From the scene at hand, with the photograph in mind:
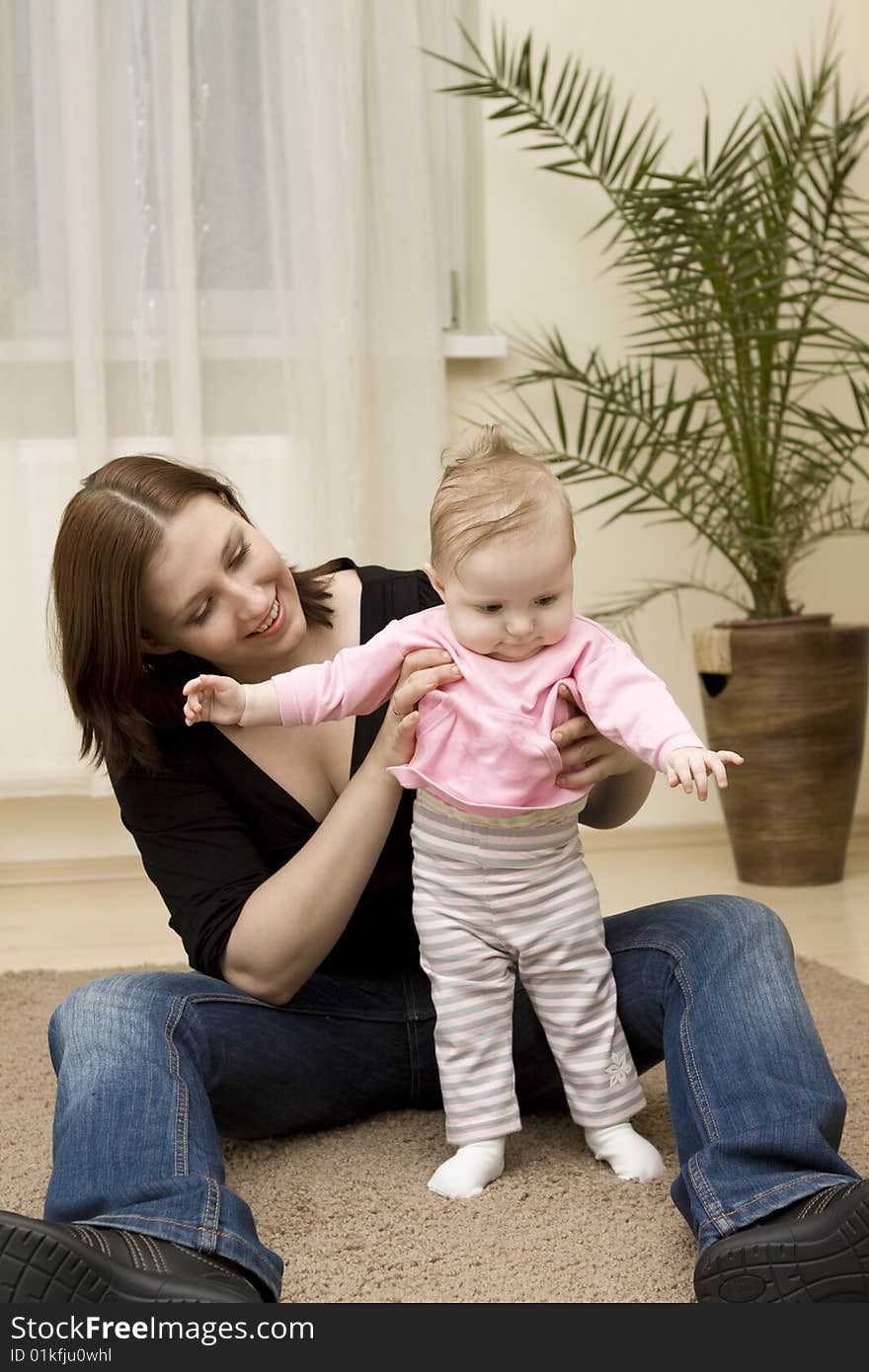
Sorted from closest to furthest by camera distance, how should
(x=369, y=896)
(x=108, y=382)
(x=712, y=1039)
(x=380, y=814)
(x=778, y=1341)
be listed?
(x=778, y=1341), (x=712, y=1039), (x=380, y=814), (x=369, y=896), (x=108, y=382)

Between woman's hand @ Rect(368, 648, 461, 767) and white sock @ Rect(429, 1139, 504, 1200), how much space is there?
14.2 inches

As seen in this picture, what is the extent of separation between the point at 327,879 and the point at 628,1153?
38 centimetres

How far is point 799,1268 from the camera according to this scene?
3.14 feet

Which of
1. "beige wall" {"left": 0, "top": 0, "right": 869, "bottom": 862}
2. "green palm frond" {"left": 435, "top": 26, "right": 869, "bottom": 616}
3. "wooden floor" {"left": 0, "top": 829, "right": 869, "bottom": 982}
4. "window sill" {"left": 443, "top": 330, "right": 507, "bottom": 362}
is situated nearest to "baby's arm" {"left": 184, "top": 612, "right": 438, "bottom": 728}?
"wooden floor" {"left": 0, "top": 829, "right": 869, "bottom": 982}

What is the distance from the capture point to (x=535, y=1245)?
1174mm

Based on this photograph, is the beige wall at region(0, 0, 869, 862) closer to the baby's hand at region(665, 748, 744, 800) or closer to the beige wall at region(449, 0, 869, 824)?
the beige wall at region(449, 0, 869, 824)

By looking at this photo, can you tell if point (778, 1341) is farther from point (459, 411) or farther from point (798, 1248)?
point (459, 411)

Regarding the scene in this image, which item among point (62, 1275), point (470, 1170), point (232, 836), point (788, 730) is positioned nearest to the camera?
point (62, 1275)

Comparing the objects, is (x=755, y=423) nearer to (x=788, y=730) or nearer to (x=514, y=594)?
(x=788, y=730)

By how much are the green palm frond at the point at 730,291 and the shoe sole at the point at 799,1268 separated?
1.67 m

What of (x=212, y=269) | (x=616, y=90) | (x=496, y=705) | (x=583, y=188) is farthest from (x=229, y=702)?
(x=616, y=90)

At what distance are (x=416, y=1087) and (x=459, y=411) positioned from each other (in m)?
1.91

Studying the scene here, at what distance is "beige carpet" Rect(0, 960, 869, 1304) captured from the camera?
3.63ft

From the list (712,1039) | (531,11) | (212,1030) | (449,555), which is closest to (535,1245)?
(712,1039)
